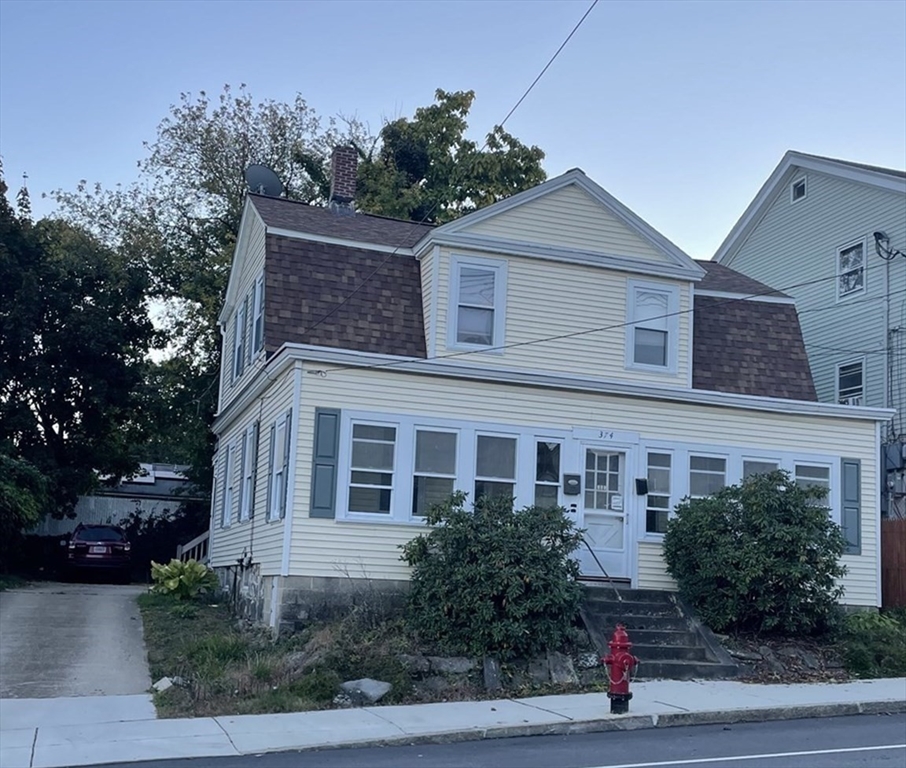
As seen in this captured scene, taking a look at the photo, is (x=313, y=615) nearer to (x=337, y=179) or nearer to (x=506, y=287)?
(x=506, y=287)

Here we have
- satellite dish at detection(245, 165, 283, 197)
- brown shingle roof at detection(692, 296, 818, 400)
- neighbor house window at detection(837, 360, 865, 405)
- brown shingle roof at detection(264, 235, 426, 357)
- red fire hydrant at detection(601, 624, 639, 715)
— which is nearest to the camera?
red fire hydrant at detection(601, 624, 639, 715)

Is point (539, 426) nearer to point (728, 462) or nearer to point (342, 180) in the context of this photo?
point (728, 462)

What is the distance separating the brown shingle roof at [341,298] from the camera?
57.3 ft

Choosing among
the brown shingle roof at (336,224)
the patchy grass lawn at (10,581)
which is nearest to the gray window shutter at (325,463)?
the brown shingle roof at (336,224)

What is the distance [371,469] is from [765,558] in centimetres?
585

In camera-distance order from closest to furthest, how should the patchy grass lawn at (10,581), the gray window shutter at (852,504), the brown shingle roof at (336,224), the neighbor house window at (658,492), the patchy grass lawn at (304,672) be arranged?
the patchy grass lawn at (304,672)
the neighbor house window at (658,492)
the brown shingle roof at (336,224)
the gray window shutter at (852,504)
the patchy grass lawn at (10,581)

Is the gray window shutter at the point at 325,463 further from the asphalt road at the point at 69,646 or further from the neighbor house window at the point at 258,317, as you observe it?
the asphalt road at the point at 69,646

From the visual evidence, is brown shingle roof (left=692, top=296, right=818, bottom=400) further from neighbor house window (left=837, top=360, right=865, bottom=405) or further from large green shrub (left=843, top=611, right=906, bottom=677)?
neighbor house window (left=837, top=360, right=865, bottom=405)

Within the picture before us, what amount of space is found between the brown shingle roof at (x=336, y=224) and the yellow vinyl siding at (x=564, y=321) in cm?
165

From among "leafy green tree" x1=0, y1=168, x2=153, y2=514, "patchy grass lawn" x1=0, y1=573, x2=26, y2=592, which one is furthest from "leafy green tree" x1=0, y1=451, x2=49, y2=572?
"leafy green tree" x1=0, y1=168, x2=153, y2=514

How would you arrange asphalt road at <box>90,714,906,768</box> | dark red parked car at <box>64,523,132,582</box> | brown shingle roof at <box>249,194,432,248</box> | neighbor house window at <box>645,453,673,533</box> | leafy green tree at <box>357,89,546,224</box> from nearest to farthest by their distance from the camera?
asphalt road at <box>90,714,906,768</box> → neighbor house window at <box>645,453,673,533</box> → brown shingle roof at <box>249,194,432,248</box> → dark red parked car at <box>64,523,132,582</box> → leafy green tree at <box>357,89,546,224</box>

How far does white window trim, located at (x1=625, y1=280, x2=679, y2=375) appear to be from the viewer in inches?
736

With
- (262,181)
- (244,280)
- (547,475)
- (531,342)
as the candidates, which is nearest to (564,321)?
(531,342)

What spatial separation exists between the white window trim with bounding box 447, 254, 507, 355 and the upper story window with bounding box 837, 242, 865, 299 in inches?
425
